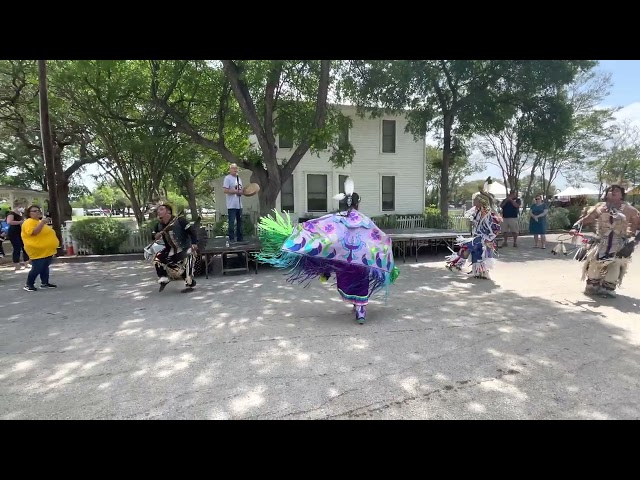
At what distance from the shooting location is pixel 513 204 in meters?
12.1

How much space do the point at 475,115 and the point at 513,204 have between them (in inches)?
244

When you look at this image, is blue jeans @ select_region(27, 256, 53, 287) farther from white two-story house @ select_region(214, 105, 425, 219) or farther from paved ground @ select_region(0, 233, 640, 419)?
white two-story house @ select_region(214, 105, 425, 219)

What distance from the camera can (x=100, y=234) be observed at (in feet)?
38.6

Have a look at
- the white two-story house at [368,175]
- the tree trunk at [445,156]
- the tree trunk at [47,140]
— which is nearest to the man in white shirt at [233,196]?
the tree trunk at [47,140]

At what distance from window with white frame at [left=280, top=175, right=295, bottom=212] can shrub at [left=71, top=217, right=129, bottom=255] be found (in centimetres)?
788

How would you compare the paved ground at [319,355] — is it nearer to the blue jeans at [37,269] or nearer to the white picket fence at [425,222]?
the blue jeans at [37,269]

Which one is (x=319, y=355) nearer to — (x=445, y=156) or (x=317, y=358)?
(x=317, y=358)

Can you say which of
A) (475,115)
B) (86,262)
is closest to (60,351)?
(86,262)

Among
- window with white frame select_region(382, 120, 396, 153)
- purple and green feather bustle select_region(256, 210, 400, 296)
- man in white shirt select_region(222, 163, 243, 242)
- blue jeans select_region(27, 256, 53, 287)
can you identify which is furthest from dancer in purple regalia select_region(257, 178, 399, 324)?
window with white frame select_region(382, 120, 396, 153)

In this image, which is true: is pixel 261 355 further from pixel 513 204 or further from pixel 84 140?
pixel 84 140

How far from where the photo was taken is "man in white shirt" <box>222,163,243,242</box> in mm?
8805

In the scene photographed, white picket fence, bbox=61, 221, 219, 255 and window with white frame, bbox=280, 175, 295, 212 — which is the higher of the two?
window with white frame, bbox=280, 175, 295, 212

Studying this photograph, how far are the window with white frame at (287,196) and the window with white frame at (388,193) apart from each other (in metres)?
5.19

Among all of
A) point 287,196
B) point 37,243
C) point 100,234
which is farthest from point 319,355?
point 287,196
